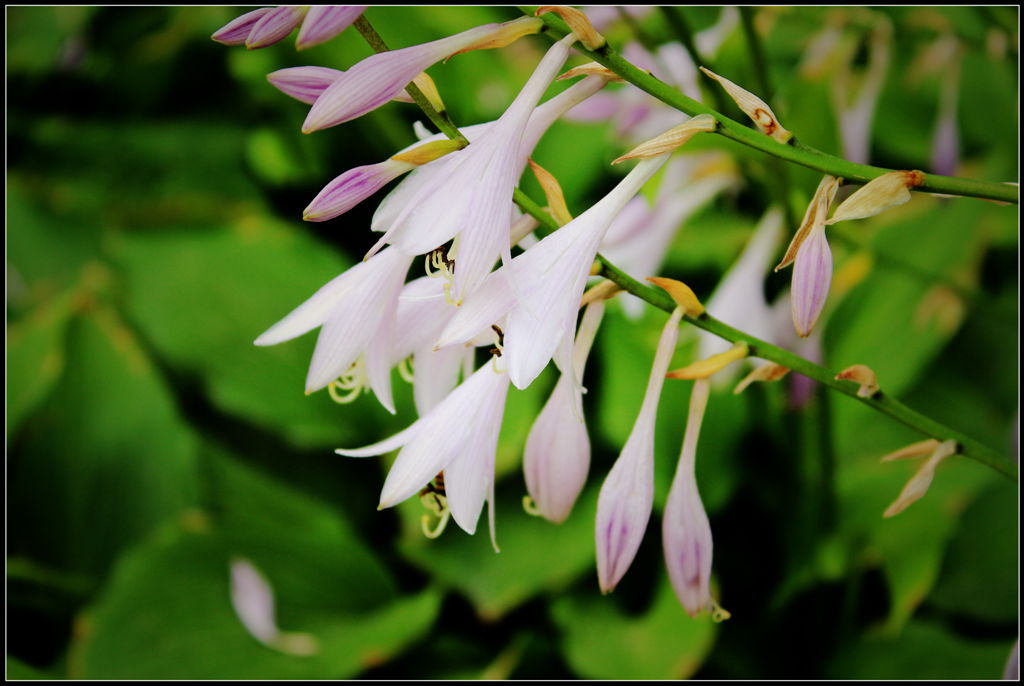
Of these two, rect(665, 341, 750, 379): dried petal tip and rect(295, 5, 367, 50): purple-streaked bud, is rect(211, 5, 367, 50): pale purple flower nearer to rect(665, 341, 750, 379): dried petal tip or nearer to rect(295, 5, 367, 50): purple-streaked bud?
rect(295, 5, 367, 50): purple-streaked bud

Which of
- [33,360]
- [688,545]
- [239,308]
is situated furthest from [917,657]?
[33,360]

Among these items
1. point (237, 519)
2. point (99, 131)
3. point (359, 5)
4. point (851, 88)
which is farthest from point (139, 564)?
point (851, 88)

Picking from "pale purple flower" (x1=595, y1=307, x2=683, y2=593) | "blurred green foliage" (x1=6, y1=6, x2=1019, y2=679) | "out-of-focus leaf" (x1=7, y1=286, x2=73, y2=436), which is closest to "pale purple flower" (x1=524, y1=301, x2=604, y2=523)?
"pale purple flower" (x1=595, y1=307, x2=683, y2=593)

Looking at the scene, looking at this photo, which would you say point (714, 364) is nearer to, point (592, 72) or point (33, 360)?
point (592, 72)

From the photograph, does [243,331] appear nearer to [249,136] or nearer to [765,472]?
[249,136]

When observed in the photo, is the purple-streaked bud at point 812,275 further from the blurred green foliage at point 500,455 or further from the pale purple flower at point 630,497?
the blurred green foliage at point 500,455
